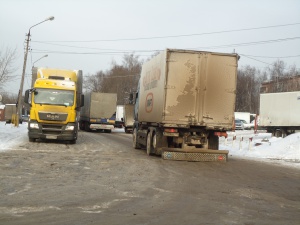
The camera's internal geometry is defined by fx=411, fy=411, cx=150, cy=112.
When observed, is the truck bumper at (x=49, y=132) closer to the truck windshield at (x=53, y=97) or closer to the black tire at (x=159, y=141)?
the truck windshield at (x=53, y=97)

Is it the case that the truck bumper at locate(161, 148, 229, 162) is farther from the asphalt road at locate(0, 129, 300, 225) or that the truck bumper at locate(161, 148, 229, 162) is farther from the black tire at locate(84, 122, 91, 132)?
the black tire at locate(84, 122, 91, 132)

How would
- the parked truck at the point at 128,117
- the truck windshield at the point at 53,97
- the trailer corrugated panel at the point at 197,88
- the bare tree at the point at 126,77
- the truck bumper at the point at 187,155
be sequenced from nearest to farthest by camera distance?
the trailer corrugated panel at the point at 197,88 → the truck bumper at the point at 187,155 → the truck windshield at the point at 53,97 → the parked truck at the point at 128,117 → the bare tree at the point at 126,77

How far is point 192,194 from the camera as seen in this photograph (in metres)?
8.73

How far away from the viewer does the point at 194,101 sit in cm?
1529

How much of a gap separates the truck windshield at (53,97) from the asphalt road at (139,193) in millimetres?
5974

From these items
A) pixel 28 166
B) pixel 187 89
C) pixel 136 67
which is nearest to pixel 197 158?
pixel 187 89

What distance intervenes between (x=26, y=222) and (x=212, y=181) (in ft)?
19.6

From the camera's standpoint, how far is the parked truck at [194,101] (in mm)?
15125

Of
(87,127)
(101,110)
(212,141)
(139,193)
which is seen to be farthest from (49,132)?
(87,127)

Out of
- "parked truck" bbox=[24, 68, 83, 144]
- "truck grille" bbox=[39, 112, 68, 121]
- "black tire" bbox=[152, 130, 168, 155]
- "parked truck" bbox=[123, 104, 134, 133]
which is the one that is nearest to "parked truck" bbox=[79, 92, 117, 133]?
"parked truck" bbox=[123, 104, 134, 133]

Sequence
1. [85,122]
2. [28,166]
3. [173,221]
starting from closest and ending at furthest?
[173,221], [28,166], [85,122]

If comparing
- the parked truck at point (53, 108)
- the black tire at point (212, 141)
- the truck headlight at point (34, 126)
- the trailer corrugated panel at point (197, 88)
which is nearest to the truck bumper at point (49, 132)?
the parked truck at point (53, 108)

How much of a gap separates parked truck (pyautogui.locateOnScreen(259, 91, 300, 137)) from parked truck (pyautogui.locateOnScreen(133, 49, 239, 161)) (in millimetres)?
19934

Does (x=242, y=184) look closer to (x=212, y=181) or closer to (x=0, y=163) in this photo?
(x=212, y=181)
